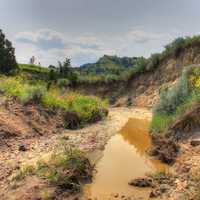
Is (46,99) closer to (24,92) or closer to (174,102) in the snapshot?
(24,92)

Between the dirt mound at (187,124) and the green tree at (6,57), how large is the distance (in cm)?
3010

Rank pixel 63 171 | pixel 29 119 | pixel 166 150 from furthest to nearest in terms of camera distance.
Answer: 1. pixel 29 119
2. pixel 166 150
3. pixel 63 171

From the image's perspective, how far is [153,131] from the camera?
11.2 m

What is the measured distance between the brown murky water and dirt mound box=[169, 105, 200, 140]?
3.56 feet

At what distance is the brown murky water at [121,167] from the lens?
6.20 metres

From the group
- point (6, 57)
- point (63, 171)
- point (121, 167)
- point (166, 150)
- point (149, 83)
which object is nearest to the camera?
point (63, 171)

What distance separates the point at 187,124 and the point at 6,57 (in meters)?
32.7

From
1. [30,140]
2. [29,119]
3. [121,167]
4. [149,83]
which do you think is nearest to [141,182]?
[121,167]

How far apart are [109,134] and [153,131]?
199 centimetres

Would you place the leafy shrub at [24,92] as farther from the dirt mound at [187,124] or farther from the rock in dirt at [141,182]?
the rock in dirt at [141,182]

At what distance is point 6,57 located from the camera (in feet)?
127

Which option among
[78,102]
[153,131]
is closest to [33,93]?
[78,102]

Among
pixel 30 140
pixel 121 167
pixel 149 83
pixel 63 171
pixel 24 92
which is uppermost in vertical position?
pixel 149 83

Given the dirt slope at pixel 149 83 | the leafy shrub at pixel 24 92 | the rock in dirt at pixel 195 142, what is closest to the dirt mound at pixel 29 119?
the leafy shrub at pixel 24 92
